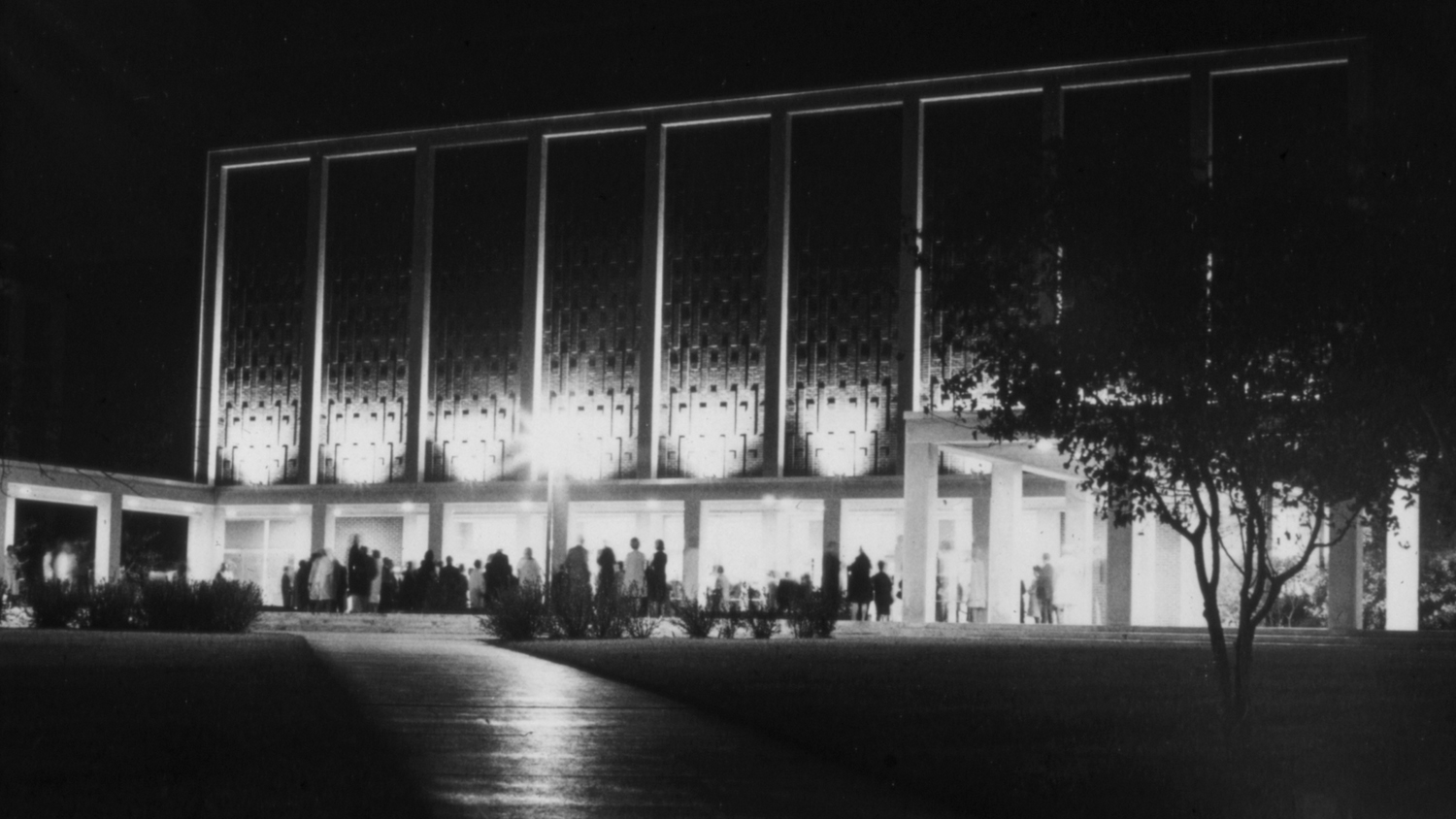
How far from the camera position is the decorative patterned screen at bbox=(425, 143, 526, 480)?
1966 inches

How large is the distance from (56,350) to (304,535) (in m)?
9.96

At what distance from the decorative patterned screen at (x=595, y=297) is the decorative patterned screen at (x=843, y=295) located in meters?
4.77

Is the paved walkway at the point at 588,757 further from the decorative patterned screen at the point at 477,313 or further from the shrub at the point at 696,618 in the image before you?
the decorative patterned screen at the point at 477,313

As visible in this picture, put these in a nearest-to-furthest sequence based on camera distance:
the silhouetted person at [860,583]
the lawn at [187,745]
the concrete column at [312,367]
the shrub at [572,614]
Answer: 1. the lawn at [187,745]
2. the shrub at [572,614]
3. the silhouetted person at [860,583]
4. the concrete column at [312,367]

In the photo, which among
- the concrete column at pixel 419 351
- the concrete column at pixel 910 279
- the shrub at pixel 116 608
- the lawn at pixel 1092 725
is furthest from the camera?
the concrete column at pixel 419 351

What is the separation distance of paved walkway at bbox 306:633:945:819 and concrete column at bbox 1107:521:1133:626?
22.4 metres

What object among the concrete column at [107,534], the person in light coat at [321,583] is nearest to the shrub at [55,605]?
the person in light coat at [321,583]

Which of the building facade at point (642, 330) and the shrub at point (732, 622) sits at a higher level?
Result: the building facade at point (642, 330)

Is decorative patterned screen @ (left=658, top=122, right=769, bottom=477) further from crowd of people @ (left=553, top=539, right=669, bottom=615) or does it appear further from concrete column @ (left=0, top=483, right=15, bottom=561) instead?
concrete column @ (left=0, top=483, right=15, bottom=561)

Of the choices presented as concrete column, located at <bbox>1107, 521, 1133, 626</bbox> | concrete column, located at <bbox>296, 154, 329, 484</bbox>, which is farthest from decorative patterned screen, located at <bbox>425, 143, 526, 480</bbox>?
concrete column, located at <bbox>1107, 521, 1133, 626</bbox>

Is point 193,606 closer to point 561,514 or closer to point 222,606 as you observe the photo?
point 222,606

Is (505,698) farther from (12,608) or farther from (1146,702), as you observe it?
(12,608)

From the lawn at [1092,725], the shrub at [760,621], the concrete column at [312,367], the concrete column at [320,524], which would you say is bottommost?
the shrub at [760,621]

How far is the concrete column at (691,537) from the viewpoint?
46844 millimetres
